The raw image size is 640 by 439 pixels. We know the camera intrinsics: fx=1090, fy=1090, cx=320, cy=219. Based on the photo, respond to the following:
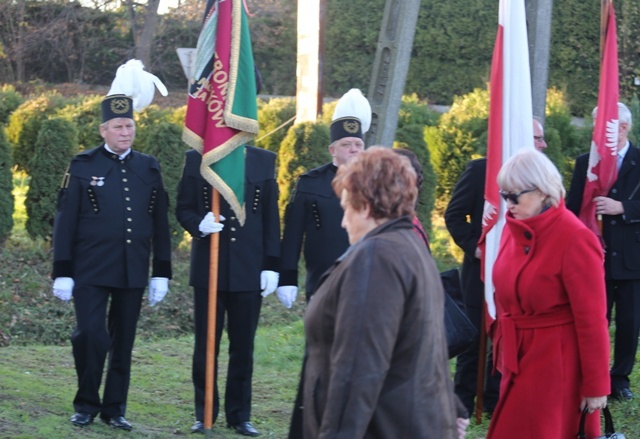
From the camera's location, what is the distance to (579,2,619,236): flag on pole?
25.2ft

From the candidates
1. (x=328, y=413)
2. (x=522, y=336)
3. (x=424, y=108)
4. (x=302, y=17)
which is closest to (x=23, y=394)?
(x=522, y=336)

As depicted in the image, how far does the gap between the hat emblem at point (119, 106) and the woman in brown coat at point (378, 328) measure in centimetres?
328

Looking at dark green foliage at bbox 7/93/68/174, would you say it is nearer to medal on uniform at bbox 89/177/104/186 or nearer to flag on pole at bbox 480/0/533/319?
medal on uniform at bbox 89/177/104/186

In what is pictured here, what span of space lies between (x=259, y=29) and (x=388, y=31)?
18.2 m

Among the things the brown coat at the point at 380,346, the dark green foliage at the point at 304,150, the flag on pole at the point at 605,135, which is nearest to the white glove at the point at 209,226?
the flag on pole at the point at 605,135

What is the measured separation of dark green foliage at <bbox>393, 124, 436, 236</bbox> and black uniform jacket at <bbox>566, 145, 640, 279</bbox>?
18.8 ft

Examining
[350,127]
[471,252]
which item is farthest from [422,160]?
[350,127]

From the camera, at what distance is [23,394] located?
755 centimetres

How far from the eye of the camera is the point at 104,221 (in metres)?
6.85

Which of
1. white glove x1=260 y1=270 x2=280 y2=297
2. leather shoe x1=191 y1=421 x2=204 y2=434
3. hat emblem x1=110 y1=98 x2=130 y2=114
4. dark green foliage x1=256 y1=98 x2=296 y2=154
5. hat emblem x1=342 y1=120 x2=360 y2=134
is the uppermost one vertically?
dark green foliage x1=256 y1=98 x2=296 y2=154

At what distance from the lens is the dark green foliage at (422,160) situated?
13883mm

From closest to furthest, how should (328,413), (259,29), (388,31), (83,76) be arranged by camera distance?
1. (328,413)
2. (388,31)
3. (259,29)
4. (83,76)

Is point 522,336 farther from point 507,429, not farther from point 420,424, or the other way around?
point 420,424

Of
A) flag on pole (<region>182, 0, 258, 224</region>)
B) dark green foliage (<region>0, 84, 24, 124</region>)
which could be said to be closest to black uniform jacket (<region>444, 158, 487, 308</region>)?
flag on pole (<region>182, 0, 258, 224</region>)
